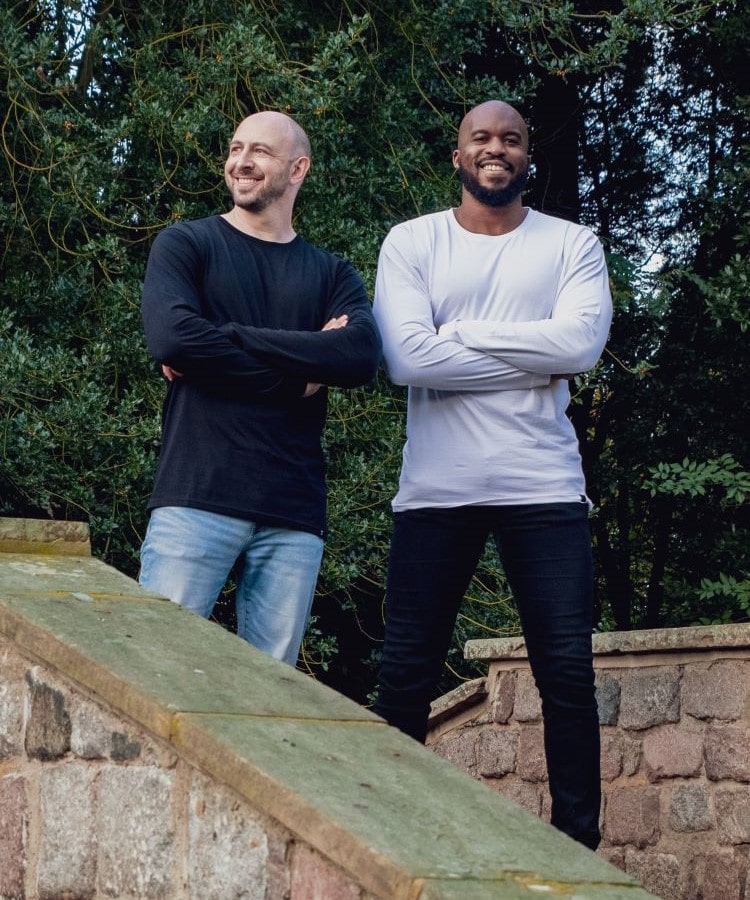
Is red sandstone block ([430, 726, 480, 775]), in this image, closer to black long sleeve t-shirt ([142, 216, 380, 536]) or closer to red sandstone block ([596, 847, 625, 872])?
red sandstone block ([596, 847, 625, 872])

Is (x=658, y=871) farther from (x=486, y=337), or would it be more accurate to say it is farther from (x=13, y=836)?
(x=13, y=836)

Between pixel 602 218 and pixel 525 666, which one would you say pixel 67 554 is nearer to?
pixel 525 666

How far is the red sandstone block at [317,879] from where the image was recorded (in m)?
1.96

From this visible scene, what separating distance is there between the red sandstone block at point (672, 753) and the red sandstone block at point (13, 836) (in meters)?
2.45

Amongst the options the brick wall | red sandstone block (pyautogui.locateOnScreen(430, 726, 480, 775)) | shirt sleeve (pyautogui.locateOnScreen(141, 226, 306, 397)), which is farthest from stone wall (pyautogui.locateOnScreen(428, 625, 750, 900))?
the brick wall

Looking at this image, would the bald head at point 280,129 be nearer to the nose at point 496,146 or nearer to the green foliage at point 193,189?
the nose at point 496,146

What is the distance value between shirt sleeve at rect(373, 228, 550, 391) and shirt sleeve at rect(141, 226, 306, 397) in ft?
0.96

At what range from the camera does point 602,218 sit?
11055mm

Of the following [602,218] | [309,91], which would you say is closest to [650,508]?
[602,218]

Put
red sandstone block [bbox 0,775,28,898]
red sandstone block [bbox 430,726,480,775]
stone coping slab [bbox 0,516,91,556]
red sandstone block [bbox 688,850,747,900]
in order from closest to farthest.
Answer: red sandstone block [bbox 0,775,28,898] < stone coping slab [bbox 0,516,91,556] < red sandstone block [bbox 688,850,747,900] < red sandstone block [bbox 430,726,480,775]

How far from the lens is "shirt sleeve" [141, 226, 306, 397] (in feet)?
10.6

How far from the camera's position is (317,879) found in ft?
6.61

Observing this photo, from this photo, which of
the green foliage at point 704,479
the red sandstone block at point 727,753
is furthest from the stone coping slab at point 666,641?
the green foliage at point 704,479

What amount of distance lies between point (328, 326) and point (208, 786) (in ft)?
4.93
